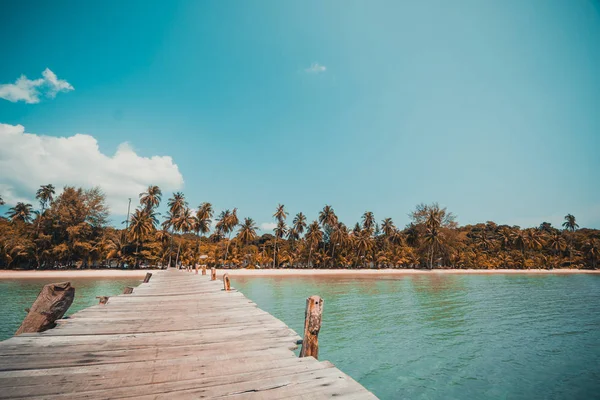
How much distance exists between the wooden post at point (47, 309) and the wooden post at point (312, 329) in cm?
537

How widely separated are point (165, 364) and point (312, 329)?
2.14 metres

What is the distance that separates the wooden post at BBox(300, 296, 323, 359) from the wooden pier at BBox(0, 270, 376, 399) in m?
0.29

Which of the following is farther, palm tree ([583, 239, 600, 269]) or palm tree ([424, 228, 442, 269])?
palm tree ([583, 239, 600, 269])

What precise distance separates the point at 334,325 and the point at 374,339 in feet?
7.85

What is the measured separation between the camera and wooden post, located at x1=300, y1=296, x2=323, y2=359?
4.45 meters

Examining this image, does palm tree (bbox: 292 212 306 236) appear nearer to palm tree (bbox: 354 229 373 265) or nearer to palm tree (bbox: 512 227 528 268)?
palm tree (bbox: 354 229 373 265)

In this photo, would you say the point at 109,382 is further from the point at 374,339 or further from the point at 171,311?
the point at 374,339

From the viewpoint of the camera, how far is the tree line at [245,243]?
4938cm

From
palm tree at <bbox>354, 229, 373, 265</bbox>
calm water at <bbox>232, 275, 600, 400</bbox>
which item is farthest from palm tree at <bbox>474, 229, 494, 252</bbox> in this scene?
calm water at <bbox>232, 275, 600, 400</bbox>

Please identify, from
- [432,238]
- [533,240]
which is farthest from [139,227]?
[533,240]

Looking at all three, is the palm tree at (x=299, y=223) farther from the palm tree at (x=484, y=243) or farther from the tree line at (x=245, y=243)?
the palm tree at (x=484, y=243)

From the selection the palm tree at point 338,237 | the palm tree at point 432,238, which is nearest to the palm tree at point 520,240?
the palm tree at point 432,238

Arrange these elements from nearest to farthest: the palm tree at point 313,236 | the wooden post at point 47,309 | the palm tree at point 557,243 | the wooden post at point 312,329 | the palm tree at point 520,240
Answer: the wooden post at point 312,329, the wooden post at point 47,309, the palm tree at point 313,236, the palm tree at point 520,240, the palm tree at point 557,243

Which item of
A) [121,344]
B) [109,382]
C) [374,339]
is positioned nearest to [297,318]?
[374,339]
